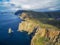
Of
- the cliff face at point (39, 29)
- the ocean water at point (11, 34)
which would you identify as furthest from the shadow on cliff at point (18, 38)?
the cliff face at point (39, 29)

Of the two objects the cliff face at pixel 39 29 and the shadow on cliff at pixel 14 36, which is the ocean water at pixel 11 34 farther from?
the cliff face at pixel 39 29

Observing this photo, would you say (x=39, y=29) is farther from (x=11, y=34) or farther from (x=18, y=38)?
(x=11, y=34)

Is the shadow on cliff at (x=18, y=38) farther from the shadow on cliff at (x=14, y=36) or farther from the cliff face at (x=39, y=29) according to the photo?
the cliff face at (x=39, y=29)

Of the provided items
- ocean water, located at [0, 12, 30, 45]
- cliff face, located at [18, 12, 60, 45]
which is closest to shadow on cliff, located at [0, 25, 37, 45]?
ocean water, located at [0, 12, 30, 45]

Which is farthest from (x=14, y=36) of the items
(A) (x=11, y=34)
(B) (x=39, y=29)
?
(B) (x=39, y=29)

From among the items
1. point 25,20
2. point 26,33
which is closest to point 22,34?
point 26,33
